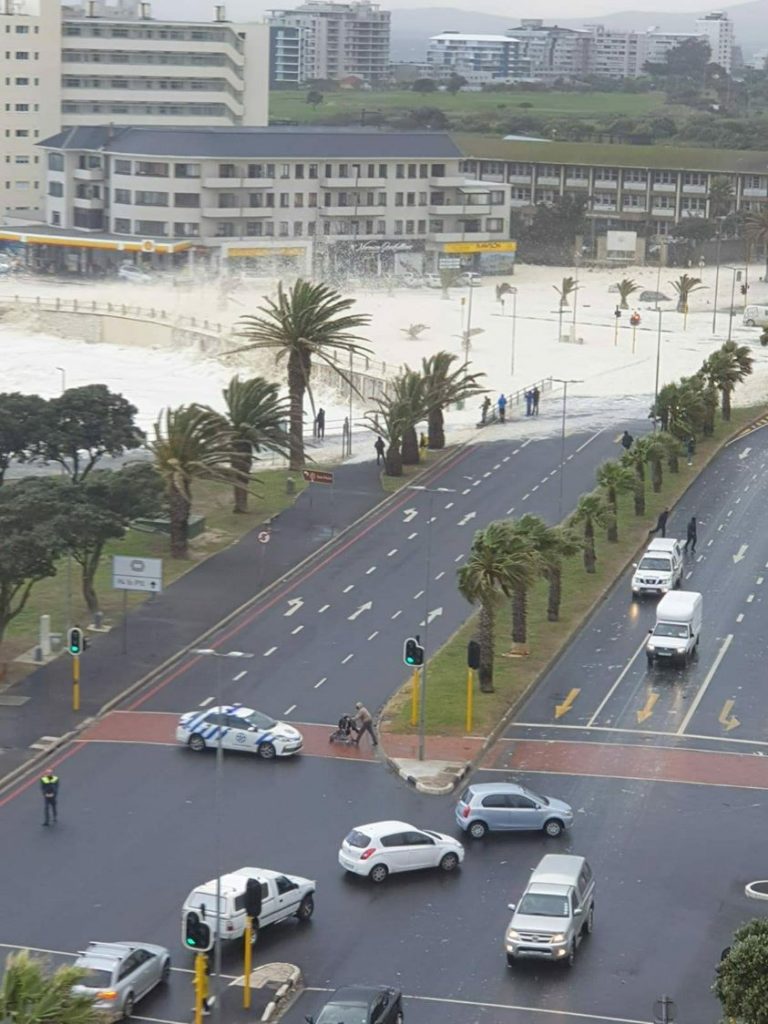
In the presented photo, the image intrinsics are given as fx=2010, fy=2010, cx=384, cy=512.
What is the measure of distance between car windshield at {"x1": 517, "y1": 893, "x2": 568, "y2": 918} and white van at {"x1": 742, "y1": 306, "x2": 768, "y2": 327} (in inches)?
4370

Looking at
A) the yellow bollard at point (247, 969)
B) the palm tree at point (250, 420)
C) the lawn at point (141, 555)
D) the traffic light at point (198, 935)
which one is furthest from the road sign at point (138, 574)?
the traffic light at point (198, 935)

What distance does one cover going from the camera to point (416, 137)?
7215 inches

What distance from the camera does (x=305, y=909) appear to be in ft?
143

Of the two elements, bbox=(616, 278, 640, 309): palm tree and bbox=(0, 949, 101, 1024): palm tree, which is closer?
bbox=(0, 949, 101, 1024): palm tree

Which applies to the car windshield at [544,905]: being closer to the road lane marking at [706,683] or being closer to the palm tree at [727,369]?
the road lane marking at [706,683]

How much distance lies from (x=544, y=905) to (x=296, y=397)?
52542mm

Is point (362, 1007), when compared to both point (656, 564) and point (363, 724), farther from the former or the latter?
point (656, 564)

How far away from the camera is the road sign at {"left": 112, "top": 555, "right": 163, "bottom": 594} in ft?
214

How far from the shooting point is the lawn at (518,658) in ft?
192

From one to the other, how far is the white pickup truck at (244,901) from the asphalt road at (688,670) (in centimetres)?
1568

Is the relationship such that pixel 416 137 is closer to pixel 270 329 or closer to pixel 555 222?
pixel 555 222

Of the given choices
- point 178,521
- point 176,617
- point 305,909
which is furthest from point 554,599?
point 305,909

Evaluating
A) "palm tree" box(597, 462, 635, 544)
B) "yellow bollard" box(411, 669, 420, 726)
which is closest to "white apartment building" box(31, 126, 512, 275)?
"palm tree" box(597, 462, 635, 544)

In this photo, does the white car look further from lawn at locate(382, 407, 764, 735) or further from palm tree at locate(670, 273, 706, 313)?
palm tree at locate(670, 273, 706, 313)
